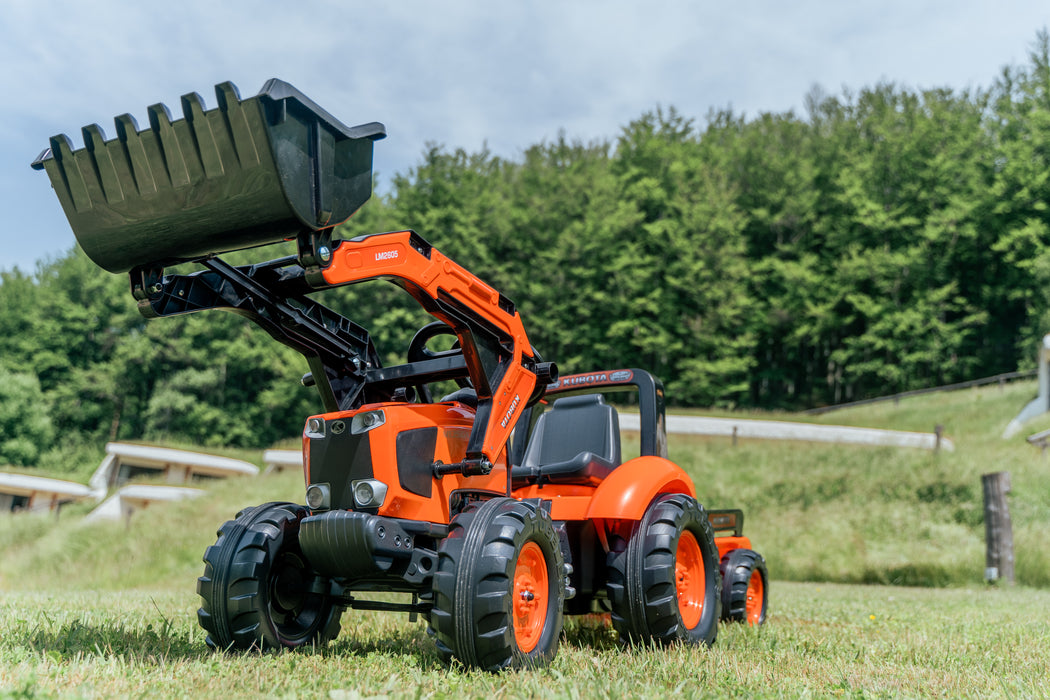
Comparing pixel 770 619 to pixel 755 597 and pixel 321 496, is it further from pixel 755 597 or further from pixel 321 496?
pixel 321 496

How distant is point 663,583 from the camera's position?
16.6 feet

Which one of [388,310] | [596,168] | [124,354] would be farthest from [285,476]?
[124,354]

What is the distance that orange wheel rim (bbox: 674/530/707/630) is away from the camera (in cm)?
567

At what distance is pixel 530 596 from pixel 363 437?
125cm

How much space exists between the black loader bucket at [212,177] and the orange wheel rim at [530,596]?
2061mm

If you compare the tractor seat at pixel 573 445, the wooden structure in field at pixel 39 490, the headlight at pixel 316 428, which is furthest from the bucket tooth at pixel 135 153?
the wooden structure in field at pixel 39 490

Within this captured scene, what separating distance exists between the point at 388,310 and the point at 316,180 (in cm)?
3772

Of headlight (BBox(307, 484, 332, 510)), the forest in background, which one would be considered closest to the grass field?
headlight (BBox(307, 484, 332, 510))

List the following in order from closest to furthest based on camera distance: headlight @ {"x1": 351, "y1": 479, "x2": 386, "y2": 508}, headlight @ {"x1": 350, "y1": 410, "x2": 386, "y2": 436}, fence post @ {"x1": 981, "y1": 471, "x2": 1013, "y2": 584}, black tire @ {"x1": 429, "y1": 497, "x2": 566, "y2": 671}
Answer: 1. black tire @ {"x1": 429, "y1": 497, "x2": 566, "y2": 671}
2. headlight @ {"x1": 351, "y1": 479, "x2": 386, "y2": 508}
3. headlight @ {"x1": 350, "y1": 410, "x2": 386, "y2": 436}
4. fence post @ {"x1": 981, "y1": 471, "x2": 1013, "y2": 584}

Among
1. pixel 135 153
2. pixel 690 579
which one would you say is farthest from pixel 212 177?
pixel 690 579

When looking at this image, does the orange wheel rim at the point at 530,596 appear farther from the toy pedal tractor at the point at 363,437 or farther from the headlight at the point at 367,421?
the headlight at the point at 367,421

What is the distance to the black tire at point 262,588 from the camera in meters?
4.45

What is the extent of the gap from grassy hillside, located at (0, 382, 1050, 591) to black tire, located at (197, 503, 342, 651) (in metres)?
7.94

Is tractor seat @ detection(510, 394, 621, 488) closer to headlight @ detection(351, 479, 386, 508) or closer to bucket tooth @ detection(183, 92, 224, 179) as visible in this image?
headlight @ detection(351, 479, 386, 508)
